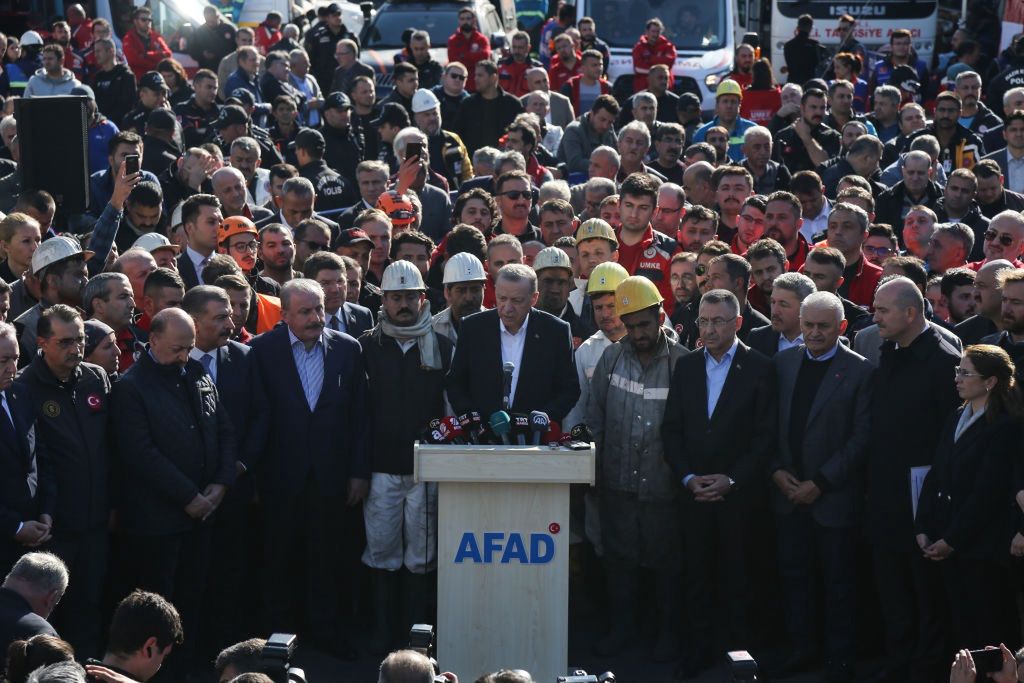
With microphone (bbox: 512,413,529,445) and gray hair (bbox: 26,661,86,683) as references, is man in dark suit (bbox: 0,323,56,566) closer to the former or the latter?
microphone (bbox: 512,413,529,445)

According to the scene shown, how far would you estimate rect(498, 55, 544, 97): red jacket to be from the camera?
60.6ft

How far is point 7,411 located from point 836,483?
4062 mm

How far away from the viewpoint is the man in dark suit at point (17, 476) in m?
6.97

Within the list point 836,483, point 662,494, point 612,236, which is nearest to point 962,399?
point 836,483

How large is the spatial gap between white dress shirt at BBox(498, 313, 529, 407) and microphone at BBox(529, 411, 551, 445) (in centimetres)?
75

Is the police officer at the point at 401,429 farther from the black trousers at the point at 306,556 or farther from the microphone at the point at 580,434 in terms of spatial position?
the microphone at the point at 580,434

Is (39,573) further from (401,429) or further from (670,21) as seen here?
(670,21)

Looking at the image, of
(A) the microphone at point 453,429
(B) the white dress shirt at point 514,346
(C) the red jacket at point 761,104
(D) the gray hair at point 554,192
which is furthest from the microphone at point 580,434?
(C) the red jacket at point 761,104

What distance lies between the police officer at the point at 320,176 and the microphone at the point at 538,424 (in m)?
5.59

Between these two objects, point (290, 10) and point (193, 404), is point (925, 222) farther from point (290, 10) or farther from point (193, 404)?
point (290, 10)

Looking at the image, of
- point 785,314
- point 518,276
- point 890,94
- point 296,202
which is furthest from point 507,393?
point 890,94

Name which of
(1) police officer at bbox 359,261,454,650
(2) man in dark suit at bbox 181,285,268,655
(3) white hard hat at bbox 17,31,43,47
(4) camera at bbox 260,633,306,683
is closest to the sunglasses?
(1) police officer at bbox 359,261,454,650

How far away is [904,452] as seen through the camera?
7562mm

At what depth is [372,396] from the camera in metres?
8.17
